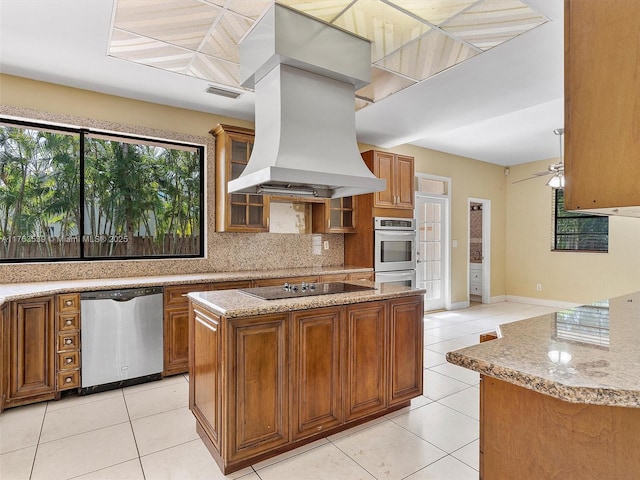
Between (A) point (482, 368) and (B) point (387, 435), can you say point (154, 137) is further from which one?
(A) point (482, 368)

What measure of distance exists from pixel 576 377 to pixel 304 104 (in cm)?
217

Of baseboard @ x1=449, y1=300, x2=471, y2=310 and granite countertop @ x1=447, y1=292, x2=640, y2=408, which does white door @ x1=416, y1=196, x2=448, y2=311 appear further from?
granite countertop @ x1=447, y1=292, x2=640, y2=408

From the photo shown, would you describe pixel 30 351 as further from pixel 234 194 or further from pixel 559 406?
pixel 559 406

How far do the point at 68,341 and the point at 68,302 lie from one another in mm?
330

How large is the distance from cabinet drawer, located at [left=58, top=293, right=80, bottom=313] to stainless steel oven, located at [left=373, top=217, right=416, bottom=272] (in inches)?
131

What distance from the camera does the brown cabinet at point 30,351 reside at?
9.33 feet

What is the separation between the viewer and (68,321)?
3.09 meters

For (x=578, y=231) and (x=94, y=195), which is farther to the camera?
(x=578, y=231)

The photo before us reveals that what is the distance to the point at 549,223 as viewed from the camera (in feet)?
23.3

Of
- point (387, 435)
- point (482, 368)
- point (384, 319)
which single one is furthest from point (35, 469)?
point (482, 368)

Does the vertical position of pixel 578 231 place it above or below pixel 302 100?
below

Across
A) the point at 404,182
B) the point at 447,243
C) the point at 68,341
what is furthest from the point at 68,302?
the point at 447,243

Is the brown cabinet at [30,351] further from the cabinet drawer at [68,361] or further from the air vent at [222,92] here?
the air vent at [222,92]

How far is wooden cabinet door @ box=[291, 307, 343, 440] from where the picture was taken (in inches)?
89.5
